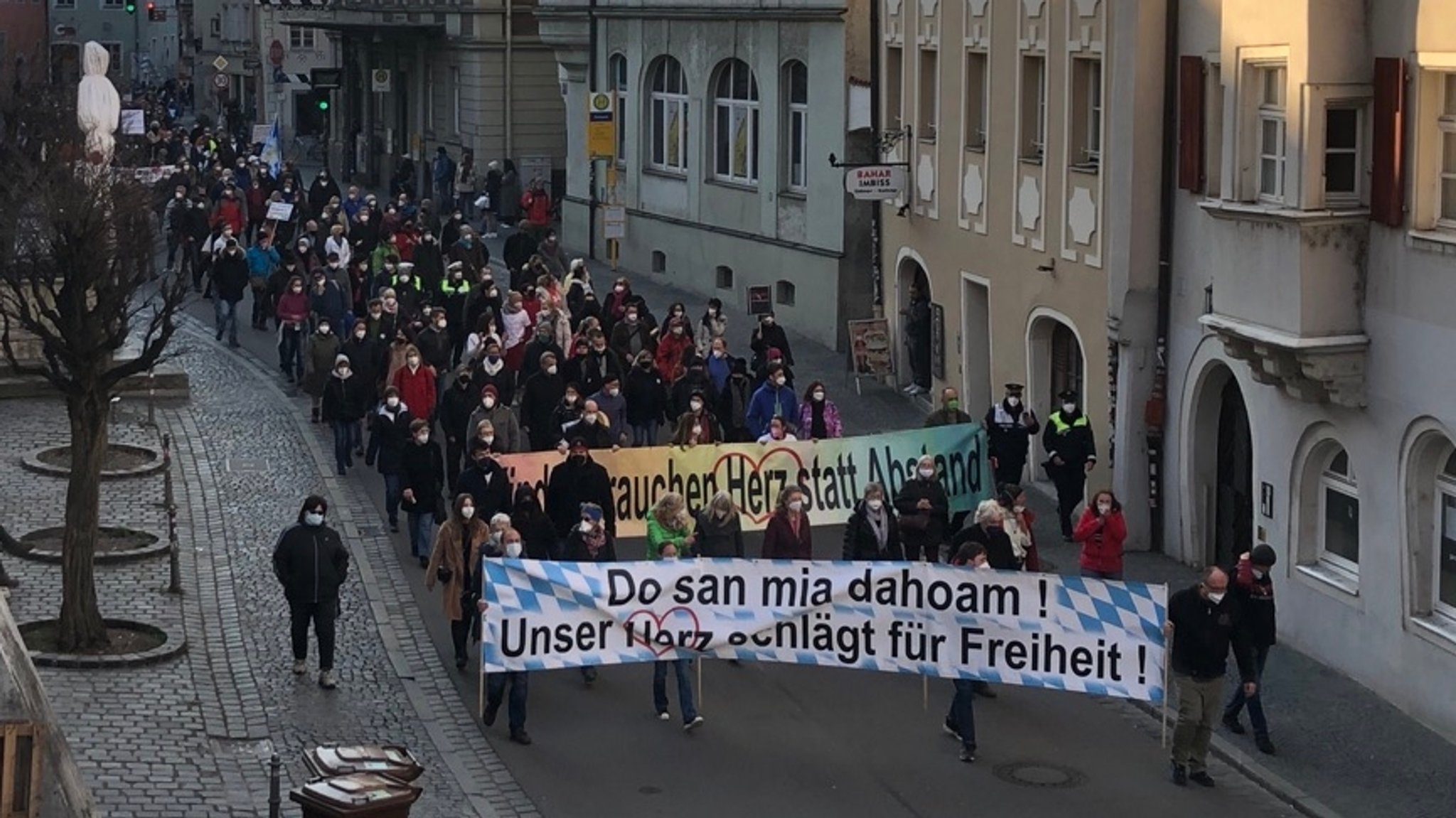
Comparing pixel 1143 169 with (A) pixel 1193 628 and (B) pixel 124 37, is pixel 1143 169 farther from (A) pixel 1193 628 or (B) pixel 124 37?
(B) pixel 124 37

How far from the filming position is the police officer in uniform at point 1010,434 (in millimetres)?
24656

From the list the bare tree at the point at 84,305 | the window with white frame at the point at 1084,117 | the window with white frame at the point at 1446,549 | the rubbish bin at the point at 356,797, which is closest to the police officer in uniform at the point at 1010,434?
the window with white frame at the point at 1084,117

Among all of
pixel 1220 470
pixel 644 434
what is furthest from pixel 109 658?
pixel 1220 470

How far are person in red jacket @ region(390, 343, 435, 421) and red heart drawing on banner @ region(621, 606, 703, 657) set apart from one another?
8.70m

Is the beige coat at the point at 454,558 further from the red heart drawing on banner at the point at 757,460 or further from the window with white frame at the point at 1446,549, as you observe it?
the window with white frame at the point at 1446,549

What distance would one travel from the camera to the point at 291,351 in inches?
1272

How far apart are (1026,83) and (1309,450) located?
7.84 m

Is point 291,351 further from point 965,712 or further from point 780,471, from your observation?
point 965,712

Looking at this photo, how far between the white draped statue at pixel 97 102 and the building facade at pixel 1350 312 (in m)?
15.5

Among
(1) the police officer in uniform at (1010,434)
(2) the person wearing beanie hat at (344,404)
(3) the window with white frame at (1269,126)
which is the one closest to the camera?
(3) the window with white frame at (1269,126)

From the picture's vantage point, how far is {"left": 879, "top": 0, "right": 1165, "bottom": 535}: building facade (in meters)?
24.2

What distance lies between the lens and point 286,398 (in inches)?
1235

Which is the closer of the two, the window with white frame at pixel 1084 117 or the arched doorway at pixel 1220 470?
the arched doorway at pixel 1220 470

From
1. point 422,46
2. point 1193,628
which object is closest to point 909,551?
point 1193,628
